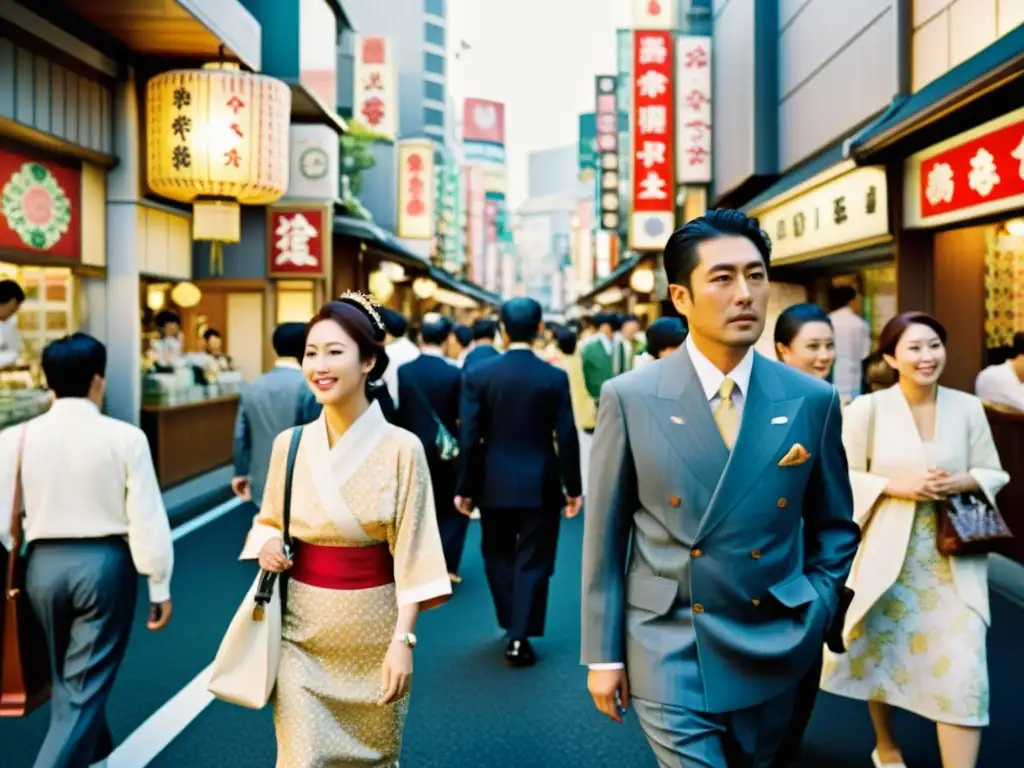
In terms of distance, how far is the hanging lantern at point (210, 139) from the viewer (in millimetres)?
11258

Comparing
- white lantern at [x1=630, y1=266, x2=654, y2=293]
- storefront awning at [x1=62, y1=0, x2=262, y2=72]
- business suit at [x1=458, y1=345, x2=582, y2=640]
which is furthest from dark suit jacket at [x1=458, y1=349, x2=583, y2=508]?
white lantern at [x1=630, y1=266, x2=654, y2=293]

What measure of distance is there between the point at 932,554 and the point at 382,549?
2.33m

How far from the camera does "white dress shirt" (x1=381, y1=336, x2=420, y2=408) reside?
27.5 feet

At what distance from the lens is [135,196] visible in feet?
38.6

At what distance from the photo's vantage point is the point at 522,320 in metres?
6.89

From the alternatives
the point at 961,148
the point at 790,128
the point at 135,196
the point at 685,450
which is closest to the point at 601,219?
the point at 790,128

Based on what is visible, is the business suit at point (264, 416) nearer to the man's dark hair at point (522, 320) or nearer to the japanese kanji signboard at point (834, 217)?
the man's dark hair at point (522, 320)

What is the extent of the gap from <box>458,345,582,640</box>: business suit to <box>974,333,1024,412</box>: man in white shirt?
394cm

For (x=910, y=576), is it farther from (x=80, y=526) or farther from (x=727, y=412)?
(x=80, y=526)

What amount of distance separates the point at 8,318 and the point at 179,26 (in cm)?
349

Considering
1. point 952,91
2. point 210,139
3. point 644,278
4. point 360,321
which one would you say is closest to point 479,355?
point 210,139

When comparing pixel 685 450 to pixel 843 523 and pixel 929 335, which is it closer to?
pixel 843 523

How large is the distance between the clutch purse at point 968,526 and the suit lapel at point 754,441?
1.81 meters

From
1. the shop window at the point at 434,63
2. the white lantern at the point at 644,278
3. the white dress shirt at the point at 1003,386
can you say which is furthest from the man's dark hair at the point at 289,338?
the shop window at the point at 434,63
